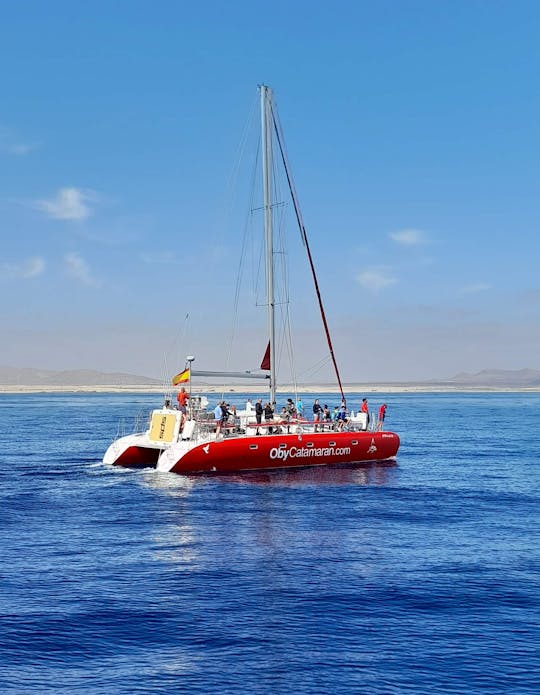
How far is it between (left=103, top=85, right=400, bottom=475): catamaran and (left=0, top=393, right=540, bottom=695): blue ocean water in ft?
5.50

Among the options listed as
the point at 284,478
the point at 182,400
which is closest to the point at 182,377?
the point at 182,400

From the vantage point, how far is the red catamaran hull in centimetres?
3703

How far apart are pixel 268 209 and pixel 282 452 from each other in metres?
13.3

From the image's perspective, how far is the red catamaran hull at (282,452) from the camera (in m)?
37.0

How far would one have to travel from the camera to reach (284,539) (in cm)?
2436

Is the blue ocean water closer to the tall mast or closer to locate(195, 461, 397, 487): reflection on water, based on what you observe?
locate(195, 461, 397, 487): reflection on water

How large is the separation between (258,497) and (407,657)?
1796 centimetres

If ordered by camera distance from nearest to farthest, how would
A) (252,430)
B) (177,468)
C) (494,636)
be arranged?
(494,636) → (177,468) → (252,430)

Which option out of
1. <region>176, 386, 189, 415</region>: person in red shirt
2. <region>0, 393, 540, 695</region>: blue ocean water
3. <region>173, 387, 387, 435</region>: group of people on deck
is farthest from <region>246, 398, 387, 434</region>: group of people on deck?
<region>0, 393, 540, 695</region>: blue ocean water

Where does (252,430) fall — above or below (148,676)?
above

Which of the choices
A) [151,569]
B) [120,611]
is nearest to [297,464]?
[151,569]

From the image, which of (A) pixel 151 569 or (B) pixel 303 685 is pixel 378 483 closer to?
(A) pixel 151 569

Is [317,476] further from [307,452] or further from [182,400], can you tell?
[182,400]

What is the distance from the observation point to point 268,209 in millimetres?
43906
